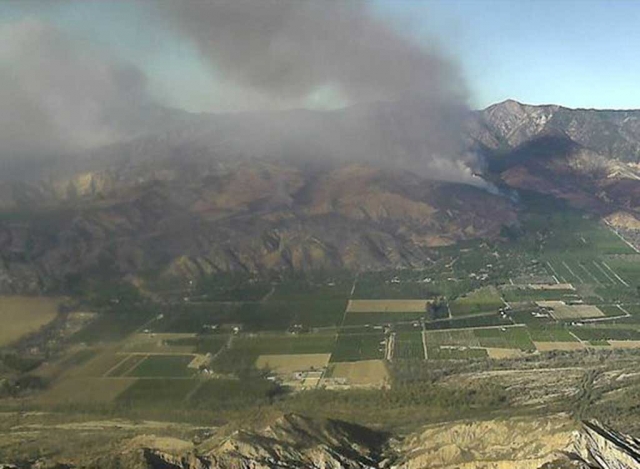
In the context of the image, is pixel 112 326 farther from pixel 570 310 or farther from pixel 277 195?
pixel 277 195

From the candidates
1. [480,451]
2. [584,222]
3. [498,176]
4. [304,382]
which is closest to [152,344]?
[304,382]

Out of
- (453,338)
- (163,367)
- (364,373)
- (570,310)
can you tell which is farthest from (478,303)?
(163,367)

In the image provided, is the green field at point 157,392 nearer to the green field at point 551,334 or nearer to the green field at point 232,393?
the green field at point 232,393

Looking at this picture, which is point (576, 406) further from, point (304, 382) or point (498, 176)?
point (498, 176)

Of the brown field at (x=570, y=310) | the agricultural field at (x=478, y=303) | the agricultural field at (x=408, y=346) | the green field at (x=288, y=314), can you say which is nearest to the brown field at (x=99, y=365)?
the green field at (x=288, y=314)

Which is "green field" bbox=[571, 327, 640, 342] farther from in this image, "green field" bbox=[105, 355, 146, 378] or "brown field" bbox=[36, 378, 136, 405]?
"brown field" bbox=[36, 378, 136, 405]

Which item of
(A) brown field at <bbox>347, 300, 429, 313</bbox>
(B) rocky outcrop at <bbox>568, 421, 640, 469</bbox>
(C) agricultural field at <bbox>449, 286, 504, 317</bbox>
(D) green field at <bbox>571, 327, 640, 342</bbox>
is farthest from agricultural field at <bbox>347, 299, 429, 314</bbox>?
(B) rocky outcrop at <bbox>568, 421, 640, 469</bbox>
